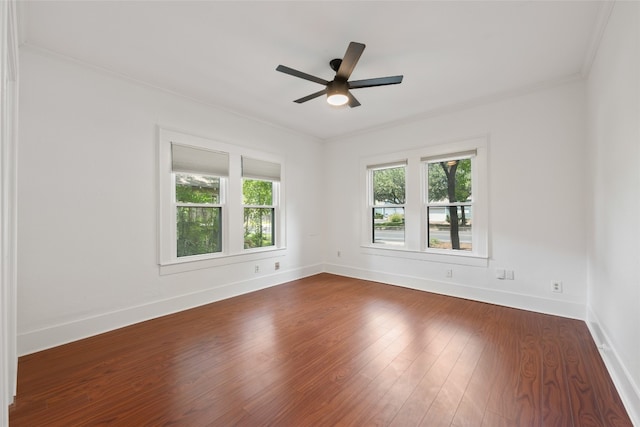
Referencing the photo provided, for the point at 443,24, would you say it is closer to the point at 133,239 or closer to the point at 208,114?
the point at 208,114

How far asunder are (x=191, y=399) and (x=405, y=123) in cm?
440

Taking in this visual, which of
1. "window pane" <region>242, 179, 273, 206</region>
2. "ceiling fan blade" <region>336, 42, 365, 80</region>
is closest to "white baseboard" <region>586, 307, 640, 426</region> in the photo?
"ceiling fan blade" <region>336, 42, 365, 80</region>

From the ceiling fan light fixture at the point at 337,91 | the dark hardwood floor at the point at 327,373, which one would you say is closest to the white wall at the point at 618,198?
the dark hardwood floor at the point at 327,373

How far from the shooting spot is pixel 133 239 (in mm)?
3080

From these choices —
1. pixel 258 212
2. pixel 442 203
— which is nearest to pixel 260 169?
pixel 258 212

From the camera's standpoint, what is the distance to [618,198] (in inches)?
78.7

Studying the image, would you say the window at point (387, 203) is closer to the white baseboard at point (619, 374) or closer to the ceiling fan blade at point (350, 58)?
the ceiling fan blade at point (350, 58)

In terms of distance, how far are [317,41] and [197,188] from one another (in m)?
2.39

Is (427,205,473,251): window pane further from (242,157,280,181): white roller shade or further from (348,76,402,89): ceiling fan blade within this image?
(242,157,280,181): white roller shade

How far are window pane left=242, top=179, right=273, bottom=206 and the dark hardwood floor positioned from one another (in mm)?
1817

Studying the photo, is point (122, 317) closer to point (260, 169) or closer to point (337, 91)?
point (260, 169)

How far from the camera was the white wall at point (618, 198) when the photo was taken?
5.52 feet

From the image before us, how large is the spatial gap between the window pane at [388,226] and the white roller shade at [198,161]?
268 cm

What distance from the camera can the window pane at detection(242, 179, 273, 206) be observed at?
14.2 feet
